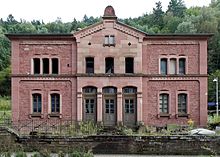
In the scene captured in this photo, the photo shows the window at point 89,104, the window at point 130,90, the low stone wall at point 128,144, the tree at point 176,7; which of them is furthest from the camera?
the tree at point 176,7

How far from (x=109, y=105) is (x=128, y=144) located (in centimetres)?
1478

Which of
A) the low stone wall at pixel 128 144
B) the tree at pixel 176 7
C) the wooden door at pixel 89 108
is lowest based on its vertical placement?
the low stone wall at pixel 128 144

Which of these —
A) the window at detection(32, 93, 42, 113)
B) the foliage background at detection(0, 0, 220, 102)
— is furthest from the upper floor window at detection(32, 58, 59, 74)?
the foliage background at detection(0, 0, 220, 102)

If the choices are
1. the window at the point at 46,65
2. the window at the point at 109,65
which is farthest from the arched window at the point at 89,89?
the window at the point at 46,65

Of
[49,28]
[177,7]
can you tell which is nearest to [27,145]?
[49,28]

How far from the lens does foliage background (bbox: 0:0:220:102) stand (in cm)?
9682

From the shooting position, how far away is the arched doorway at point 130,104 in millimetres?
44000

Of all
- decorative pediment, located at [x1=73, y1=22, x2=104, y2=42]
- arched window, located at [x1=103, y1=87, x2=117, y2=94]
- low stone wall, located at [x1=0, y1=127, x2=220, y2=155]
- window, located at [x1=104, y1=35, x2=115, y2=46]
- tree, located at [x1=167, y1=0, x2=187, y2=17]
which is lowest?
low stone wall, located at [x1=0, y1=127, x2=220, y2=155]

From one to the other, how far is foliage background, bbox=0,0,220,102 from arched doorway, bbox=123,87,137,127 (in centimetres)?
3923

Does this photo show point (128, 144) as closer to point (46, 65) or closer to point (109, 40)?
point (109, 40)

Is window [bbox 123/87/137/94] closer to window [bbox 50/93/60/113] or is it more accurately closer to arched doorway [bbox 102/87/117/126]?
arched doorway [bbox 102/87/117/126]

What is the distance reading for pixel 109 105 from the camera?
1736 inches

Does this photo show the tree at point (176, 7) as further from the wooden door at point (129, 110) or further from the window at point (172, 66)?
the wooden door at point (129, 110)

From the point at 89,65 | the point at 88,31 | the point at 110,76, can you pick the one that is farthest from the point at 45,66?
the point at 110,76
